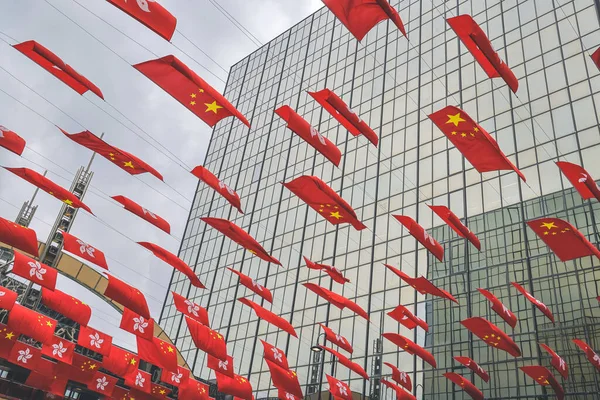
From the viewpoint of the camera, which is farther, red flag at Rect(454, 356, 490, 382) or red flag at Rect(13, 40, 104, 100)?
red flag at Rect(454, 356, 490, 382)

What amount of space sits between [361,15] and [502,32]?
2714 cm

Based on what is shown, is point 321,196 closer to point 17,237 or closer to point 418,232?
point 418,232

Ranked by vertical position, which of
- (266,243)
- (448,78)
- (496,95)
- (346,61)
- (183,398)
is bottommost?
(183,398)

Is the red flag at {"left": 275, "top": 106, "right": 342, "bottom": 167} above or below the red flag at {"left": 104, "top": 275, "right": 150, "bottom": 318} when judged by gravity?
above

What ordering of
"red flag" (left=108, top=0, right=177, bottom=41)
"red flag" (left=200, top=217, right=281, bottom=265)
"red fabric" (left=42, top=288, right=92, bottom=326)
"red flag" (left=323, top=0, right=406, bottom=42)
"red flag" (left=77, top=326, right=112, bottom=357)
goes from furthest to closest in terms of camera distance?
1. "red flag" (left=77, top=326, right=112, bottom=357)
2. "red fabric" (left=42, top=288, right=92, bottom=326)
3. "red flag" (left=200, top=217, right=281, bottom=265)
4. "red flag" (left=323, top=0, right=406, bottom=42)
5. "red flag" (left=108, top=0, right=177, bottom=41)

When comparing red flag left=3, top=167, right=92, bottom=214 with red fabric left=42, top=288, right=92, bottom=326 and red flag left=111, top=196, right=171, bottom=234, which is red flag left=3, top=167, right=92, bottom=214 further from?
red fabric left=42, top=288, right=92, bottom=326

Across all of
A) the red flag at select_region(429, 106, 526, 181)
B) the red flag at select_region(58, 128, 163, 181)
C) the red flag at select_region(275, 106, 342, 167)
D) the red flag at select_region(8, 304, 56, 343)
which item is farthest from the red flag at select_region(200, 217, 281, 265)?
the red flag at select_region(429, 106, 526, 181)

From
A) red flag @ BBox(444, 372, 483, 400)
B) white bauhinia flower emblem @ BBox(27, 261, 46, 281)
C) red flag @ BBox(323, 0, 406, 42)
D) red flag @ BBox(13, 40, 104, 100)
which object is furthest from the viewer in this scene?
red flag @ BBox(444, 372, 483, 400)

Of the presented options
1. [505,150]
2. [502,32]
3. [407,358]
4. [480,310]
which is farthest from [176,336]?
[502,32]

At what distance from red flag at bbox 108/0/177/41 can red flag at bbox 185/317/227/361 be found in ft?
33.8

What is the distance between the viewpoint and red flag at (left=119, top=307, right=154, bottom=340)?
16.8 metres

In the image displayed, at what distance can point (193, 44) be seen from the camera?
18203mm

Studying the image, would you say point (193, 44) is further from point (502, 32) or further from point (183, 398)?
point (502, 32)

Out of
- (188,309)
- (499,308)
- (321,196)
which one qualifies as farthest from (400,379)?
(321,196)
